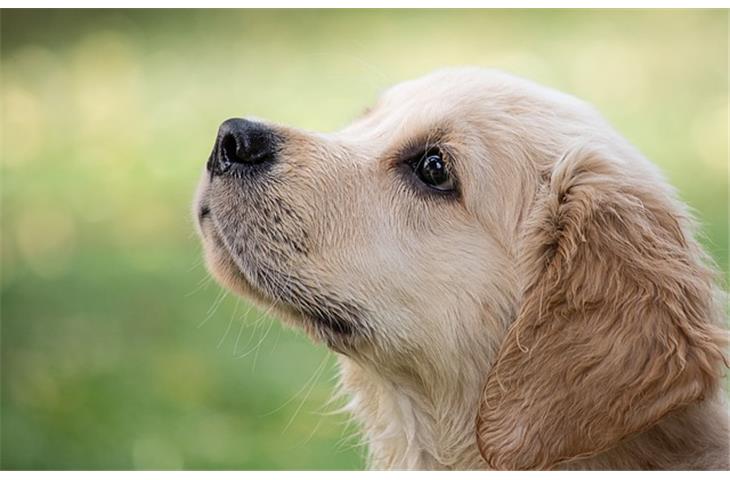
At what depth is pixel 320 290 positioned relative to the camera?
307cm

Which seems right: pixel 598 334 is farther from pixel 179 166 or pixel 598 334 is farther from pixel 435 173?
pixel 179 166

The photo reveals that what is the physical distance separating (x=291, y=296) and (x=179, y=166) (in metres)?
4.18

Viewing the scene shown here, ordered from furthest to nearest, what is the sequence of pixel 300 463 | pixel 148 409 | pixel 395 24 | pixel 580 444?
pixel 395 24 < pixel 148 409 < pixel 300 463 < pixel 580 444

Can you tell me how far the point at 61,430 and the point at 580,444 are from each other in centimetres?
295

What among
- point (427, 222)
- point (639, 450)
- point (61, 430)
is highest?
point (427, 222)

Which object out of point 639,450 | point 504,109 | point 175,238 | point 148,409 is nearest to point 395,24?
point 175,238

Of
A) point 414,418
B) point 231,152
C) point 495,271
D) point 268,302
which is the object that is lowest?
point 414,418

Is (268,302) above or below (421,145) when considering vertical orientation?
below

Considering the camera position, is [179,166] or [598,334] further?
[179,166]

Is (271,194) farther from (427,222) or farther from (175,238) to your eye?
(175,238)

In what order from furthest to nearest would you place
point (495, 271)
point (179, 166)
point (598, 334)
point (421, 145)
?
point (179, 166), point (421, 145), point (495, 271), point (598, 334)

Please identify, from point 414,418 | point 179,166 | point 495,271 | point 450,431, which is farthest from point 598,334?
point 179,166

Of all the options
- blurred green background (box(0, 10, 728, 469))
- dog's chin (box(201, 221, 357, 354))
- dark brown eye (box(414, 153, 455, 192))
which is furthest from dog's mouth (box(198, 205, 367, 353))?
blurred green background (box(0, 10, 728, 469))

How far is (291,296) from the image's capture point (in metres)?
3.08
